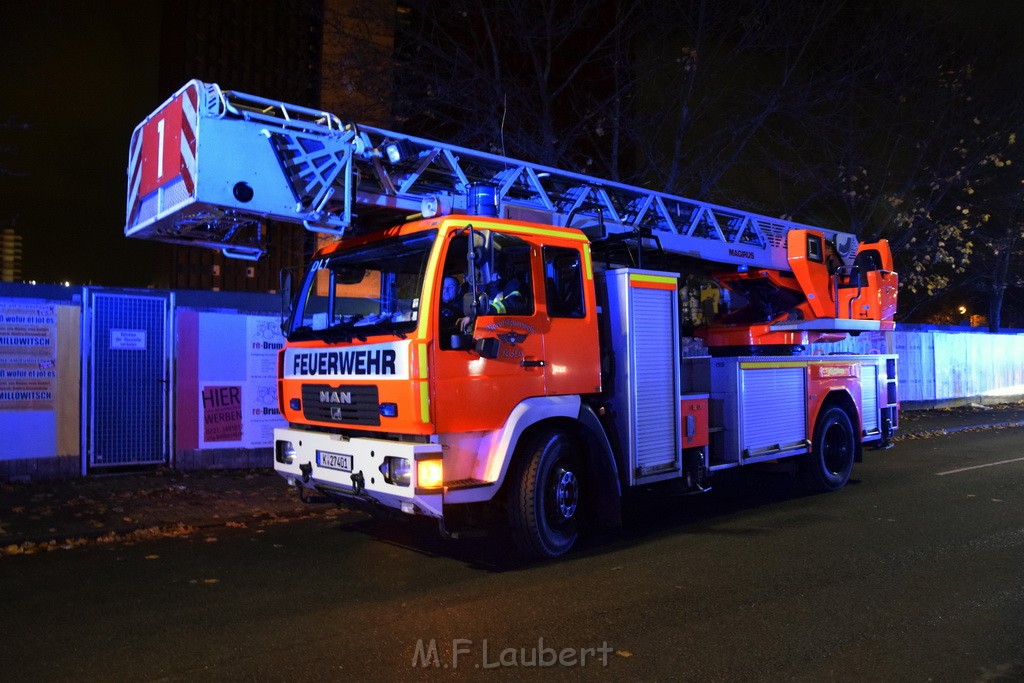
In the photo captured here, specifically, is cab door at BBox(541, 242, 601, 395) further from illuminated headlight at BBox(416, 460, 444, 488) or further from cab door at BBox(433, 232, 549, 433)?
illuminated headlight at BBox(416, 460, 444, 488)

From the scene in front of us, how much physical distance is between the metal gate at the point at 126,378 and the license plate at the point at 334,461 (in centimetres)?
515

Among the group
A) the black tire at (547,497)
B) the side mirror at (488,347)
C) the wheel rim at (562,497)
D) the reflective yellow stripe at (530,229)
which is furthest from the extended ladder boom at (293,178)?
the wheel rim at (562,497)

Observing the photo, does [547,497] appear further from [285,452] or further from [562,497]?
[285,452]

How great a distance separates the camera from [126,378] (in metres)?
10.2

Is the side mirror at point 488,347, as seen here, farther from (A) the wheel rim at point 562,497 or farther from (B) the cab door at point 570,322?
(A) the wheel rim at point 562,497

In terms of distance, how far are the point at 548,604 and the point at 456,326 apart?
205cm

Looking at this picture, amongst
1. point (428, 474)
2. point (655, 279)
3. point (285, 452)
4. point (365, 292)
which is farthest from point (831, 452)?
point (285, 452)

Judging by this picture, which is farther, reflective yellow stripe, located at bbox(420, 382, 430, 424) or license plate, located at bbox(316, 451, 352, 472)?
license plate, located at bbox(316, 451, 352, 472)

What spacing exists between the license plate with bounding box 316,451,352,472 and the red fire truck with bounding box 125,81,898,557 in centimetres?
2

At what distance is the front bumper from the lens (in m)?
5.41

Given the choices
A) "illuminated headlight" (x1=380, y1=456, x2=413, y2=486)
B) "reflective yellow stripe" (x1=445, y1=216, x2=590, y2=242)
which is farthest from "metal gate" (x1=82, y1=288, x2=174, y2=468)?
"reflective yellow stripe" (x1=445, y1=216, x2=590, y2=242)

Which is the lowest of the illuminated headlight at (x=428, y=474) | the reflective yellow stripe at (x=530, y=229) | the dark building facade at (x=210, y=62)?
the illuminated headlight at (x=428, y=474)

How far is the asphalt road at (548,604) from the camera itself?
4129 mm

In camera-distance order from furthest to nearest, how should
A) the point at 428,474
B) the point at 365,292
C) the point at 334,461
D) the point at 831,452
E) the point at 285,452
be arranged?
the point at 831,452
the point at 285,452
the point at 365,292
the point at 334,461
the point at 428,474
